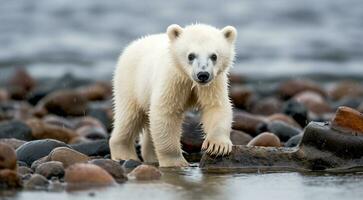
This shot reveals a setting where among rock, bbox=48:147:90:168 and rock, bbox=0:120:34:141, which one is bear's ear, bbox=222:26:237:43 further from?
rock, bbox=0:120:34:141

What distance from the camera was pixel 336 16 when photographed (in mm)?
27969

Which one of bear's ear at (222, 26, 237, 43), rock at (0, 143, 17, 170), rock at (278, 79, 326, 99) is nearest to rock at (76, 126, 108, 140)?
bear's ear at (222, 26, 237, 43)

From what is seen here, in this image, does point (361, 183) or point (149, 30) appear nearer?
point (361, 183)

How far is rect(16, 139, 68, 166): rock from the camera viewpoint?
29.9ft

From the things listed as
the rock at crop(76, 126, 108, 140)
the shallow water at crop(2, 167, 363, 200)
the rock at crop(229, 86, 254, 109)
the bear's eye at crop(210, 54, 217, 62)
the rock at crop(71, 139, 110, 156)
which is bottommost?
the shallow water at crop(2, 167, 363, 200)

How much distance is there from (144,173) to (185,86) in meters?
1.46

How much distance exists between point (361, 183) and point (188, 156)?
3.01 metres

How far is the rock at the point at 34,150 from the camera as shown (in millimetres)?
9102

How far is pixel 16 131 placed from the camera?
37.3ft

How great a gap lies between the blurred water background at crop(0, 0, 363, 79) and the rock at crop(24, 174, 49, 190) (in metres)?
14.6

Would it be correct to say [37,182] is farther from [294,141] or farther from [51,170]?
[294,141]

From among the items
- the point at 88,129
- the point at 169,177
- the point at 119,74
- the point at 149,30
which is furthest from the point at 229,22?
the point at 169,177

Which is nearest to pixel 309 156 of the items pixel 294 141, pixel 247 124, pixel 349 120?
pixel 349 120

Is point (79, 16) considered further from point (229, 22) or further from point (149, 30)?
point (229, 22)
